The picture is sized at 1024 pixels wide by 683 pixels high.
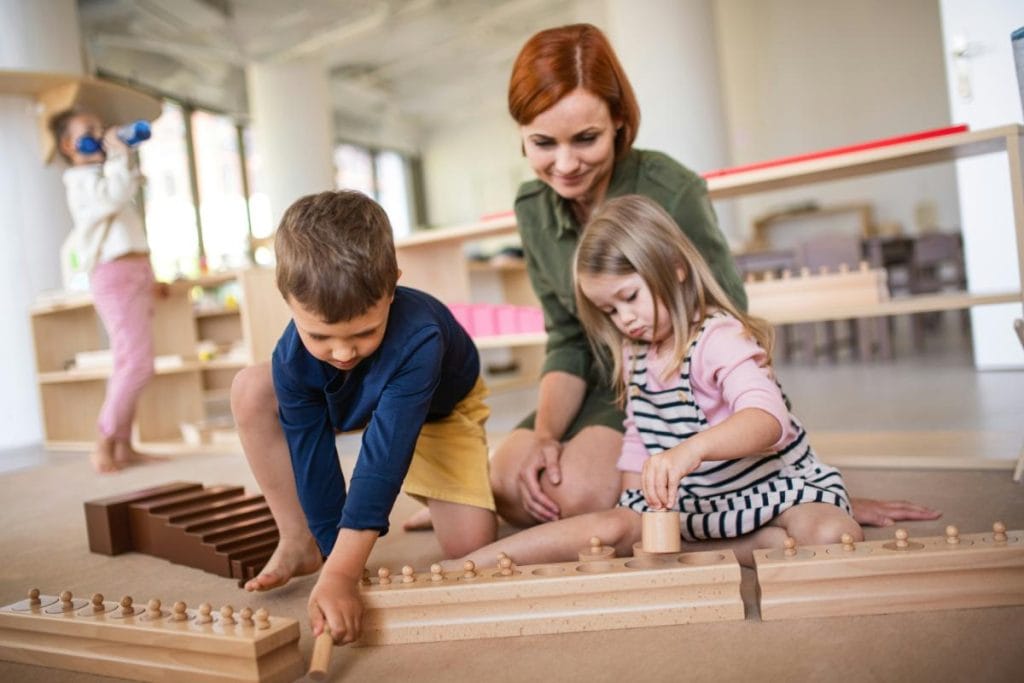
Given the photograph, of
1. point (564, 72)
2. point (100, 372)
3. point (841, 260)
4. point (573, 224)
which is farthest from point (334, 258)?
point (841, 260)

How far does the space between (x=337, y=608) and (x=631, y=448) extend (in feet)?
2.25

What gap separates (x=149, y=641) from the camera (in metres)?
1.06

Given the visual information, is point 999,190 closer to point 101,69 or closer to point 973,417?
point 973,417

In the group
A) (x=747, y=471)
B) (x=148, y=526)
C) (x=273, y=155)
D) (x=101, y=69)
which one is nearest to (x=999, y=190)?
(x=747, y=471)

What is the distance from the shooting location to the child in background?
10.3 ft

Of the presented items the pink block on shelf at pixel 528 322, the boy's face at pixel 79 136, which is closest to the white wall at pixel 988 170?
the pink block on shelf at pixel 528 322

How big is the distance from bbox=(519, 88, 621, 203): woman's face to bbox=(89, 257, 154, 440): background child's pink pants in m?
2.16

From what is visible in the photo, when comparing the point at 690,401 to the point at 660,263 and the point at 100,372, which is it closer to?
the point at 660,263

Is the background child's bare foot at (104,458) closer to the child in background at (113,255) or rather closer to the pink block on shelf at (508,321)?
the child in background at (113,255)

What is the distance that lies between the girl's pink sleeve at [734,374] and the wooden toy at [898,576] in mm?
222

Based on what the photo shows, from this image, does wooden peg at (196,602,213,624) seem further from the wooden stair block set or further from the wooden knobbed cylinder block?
the wooden knobbed cylinder block

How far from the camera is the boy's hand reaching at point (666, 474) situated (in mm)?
1139

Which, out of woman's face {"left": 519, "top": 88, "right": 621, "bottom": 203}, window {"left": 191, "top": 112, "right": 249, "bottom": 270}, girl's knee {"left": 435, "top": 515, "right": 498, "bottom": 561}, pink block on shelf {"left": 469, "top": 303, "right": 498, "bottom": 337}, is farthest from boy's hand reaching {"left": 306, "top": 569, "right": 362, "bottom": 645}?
window {"left": 191, "top": 112, "right": 249, "bottom": 270}

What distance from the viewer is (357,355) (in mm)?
1177
